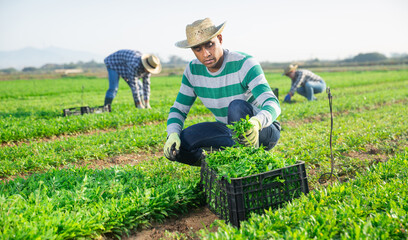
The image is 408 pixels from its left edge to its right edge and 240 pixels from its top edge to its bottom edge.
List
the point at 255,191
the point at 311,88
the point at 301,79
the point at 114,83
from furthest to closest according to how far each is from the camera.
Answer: the point at 311,88 → the point at 301,79 → the point at 114,83 → the point at 255,191

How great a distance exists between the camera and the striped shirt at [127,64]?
8.93 m

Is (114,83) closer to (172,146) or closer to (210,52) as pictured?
(172,146)

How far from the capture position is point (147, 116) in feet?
28.0

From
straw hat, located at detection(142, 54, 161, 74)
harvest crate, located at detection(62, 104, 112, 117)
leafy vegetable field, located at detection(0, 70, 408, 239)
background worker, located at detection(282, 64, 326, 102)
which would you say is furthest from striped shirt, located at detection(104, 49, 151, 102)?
background worker, located at detection(282, 64, 326, 102)

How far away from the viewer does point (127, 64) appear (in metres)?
9.05

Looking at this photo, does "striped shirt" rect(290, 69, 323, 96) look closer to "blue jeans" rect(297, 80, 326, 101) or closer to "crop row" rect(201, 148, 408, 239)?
"blue jeans" rect(297, 80, 326, 101)

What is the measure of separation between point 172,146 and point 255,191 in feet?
4.41

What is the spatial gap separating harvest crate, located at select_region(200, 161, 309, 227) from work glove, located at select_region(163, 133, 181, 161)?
845 millimetres

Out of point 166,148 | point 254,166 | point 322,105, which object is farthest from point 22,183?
point 322,105

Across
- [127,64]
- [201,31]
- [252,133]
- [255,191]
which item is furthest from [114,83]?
[255,191]

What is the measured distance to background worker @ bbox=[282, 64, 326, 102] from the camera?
37.4 ft

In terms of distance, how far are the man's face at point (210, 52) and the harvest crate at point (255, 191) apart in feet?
4.13

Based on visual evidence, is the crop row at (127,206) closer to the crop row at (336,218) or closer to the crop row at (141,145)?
the crop row at (336,218)

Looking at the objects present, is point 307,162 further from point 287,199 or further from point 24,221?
point 24,221
